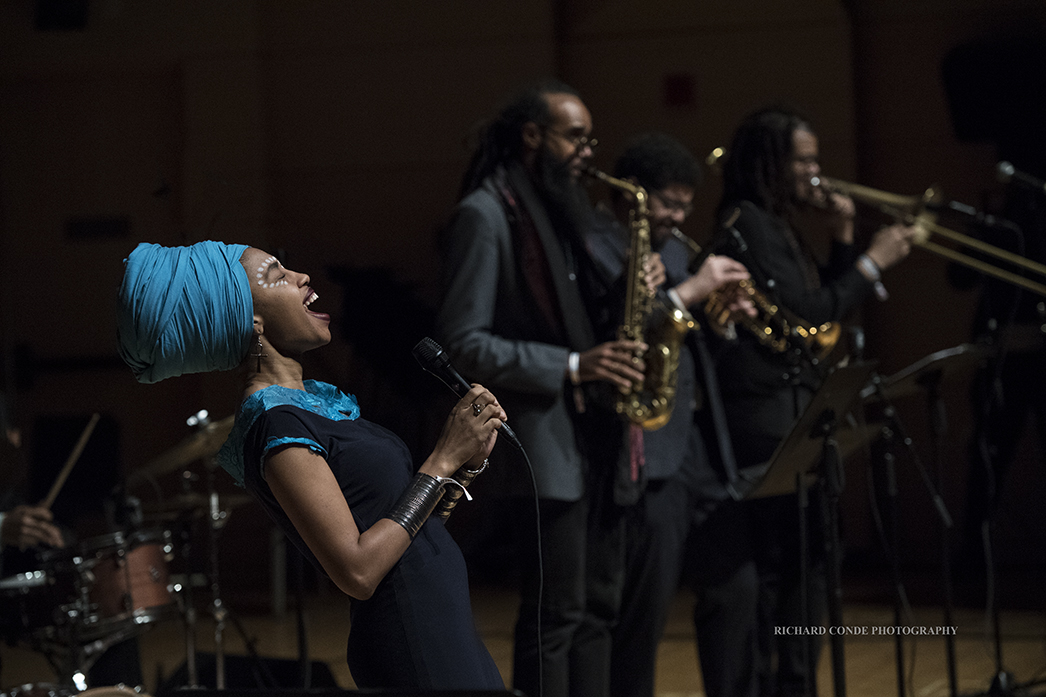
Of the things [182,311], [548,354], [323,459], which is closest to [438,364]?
[323,459]

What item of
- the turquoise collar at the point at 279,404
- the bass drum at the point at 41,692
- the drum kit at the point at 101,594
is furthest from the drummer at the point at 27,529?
the turquoise collar at the point at 279,404

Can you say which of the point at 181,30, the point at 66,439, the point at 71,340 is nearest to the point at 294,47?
the point at 181,30

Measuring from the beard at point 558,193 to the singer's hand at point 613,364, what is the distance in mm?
354

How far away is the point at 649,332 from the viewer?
116 inches

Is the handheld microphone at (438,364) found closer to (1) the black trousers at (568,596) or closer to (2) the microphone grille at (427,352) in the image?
(2) the microphone grille at (427,352)

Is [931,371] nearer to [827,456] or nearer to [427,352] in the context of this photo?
[827,456]

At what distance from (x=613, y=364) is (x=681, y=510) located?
615 mm

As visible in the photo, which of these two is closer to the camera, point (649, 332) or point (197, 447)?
point (649, 332)

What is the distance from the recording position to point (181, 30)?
5871 mm

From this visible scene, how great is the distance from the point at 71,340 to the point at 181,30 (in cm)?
182

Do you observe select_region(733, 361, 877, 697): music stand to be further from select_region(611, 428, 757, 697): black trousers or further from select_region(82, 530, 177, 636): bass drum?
select_region(82, 530, 177, 636): bass drum

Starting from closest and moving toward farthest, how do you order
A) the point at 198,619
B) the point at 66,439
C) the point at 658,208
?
the point at 658,208 < the point at 66,439 < the point at 198,619

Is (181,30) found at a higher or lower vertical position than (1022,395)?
higher

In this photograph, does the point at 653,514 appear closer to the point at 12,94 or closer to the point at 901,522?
the point at 901,522
